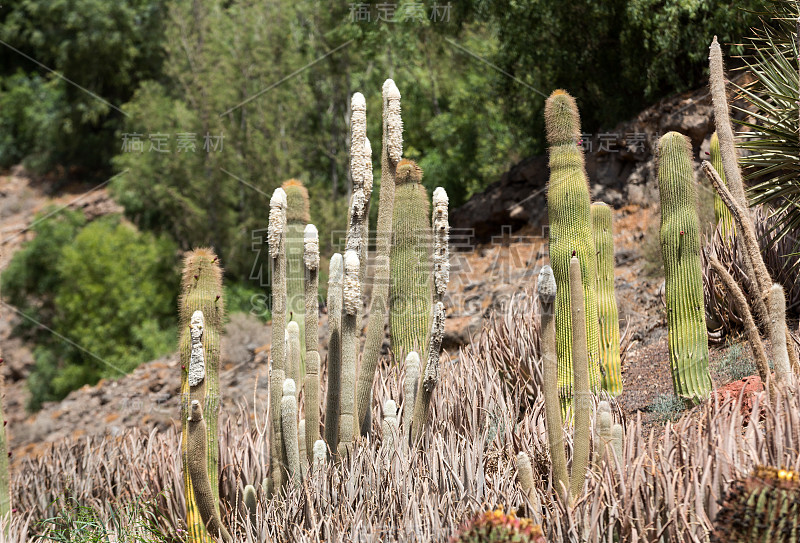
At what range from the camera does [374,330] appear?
13.3 ft

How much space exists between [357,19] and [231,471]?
1045 centimetres

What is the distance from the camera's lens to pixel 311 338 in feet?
12.7

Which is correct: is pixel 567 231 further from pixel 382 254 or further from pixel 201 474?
pixel 201 474

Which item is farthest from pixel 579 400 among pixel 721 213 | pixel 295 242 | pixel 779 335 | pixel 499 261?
pixel 499 261

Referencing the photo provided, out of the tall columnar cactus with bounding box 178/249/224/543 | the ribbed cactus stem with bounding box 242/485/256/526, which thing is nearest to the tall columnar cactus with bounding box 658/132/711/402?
the ribbed cactus stem with bounding box 242/485/256/526

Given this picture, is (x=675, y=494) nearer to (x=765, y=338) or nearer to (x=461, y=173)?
(x=765, y=338)

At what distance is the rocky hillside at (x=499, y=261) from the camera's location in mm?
8695

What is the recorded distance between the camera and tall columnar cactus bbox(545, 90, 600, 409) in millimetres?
4582

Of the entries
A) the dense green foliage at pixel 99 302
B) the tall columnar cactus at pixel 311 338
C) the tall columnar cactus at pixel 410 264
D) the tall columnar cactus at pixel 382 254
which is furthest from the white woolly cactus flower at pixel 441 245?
the dense green foliage at pixel 99 302

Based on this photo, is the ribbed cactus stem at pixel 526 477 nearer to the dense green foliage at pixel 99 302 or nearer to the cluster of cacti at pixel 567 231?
the cluster of cacti at pixel 567 231

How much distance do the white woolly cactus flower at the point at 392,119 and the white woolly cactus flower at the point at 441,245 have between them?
0.36m

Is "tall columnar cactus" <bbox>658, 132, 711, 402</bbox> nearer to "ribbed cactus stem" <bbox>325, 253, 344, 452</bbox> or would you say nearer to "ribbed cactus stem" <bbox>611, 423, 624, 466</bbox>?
"ribbed cactus stem" <bbox>611, 423, 624, 466</bbox>

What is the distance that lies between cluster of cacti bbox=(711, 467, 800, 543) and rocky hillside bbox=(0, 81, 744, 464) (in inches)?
185

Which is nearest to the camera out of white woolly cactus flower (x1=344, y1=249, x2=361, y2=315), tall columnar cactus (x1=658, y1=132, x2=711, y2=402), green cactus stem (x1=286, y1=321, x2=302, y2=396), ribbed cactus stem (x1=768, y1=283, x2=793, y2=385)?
ribbed cactus stem (x1=768, y1=283, x2=793, y2=385)
